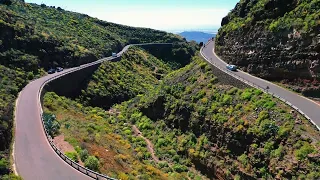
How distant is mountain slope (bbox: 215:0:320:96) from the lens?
29.3 metres

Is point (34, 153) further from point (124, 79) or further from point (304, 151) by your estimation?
point (124, 79)

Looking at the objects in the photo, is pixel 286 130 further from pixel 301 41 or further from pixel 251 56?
pixel 251 56

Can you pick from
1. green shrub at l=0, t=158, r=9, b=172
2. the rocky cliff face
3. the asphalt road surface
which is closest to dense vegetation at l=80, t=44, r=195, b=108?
the asphalt road surface

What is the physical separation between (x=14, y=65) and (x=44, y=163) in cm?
2701

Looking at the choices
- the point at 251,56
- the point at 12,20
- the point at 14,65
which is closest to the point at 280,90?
the point at 251,56

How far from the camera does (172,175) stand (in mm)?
28297

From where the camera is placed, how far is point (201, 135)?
1293 inches

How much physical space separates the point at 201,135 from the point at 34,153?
17347 mm

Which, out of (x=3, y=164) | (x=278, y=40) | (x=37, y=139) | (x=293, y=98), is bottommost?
(x=37, y=139)

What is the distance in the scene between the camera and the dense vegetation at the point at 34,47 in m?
30.9

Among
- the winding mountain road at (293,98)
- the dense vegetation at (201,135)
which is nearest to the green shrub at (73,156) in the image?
the dense vegetation at (201,135)

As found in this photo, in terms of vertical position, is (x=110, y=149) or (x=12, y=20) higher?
(x=12, y=20)

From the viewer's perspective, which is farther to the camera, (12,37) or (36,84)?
A: (12,37)

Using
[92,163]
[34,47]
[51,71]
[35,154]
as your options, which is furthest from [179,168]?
[34,47]
